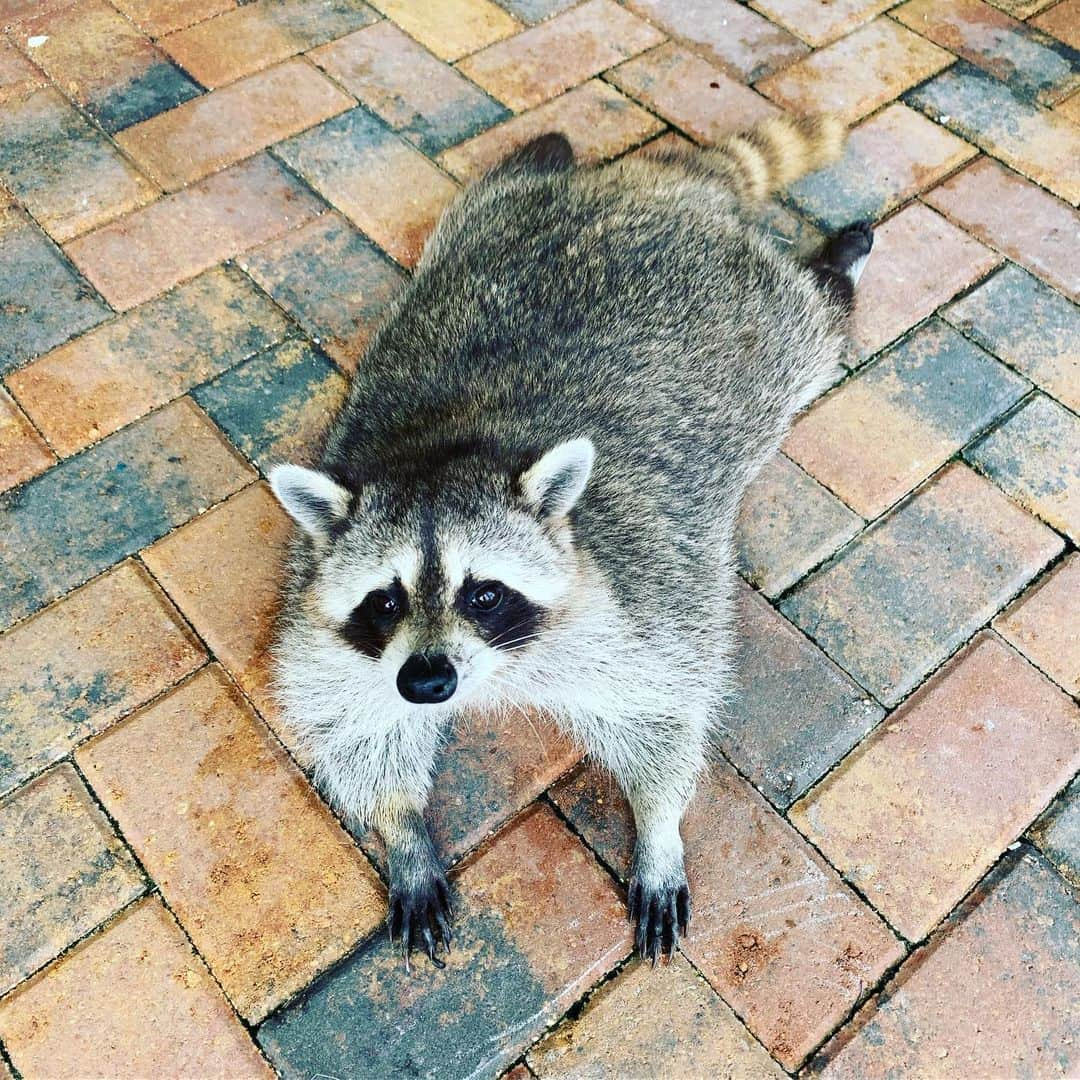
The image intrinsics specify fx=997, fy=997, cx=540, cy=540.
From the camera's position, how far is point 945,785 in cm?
216

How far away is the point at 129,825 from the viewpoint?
207 centimetres

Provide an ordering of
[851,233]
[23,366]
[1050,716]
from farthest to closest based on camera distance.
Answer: [851,233] → [23,366] → [1050,716]

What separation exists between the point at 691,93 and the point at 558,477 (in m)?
2.05

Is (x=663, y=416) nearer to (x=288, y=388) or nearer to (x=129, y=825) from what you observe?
(x=288, y=388)

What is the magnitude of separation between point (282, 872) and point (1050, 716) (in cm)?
171

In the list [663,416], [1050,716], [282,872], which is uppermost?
[663,416]

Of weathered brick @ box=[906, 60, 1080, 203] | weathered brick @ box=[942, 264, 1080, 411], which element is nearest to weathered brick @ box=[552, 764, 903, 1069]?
weathered brick @ box=[942, 264, 1080, 411]

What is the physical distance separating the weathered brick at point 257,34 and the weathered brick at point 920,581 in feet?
8.16

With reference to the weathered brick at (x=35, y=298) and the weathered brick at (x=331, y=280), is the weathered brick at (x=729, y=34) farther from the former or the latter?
the weathered brick at (x=35, y=298)

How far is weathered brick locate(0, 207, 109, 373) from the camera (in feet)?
8.88

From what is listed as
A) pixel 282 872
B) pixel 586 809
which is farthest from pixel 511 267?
pixel 282 872

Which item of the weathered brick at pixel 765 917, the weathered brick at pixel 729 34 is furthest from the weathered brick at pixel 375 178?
the weathered brick at pixel 765 917

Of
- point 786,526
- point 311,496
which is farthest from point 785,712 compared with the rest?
point 311,496

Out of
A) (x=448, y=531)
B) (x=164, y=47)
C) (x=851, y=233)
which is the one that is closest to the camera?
(x=448, y=531)
